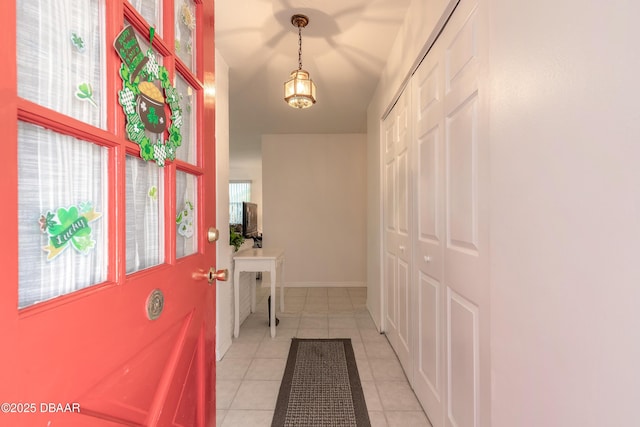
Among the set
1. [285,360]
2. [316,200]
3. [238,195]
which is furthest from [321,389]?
[238,195]

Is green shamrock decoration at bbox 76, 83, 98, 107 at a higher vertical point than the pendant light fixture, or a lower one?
lower

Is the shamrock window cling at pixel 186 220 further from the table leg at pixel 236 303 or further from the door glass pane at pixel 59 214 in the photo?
the table leg at pixel 236 303

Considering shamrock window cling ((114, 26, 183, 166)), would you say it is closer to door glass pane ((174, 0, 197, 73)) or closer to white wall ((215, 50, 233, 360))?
door glass pane ((174, 0, 197, 73))

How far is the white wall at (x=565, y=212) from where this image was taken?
0.56 metres

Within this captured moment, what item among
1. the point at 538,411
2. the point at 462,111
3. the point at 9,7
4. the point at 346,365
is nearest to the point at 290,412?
the point at 346,365

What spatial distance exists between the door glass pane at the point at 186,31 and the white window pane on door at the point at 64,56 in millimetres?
334

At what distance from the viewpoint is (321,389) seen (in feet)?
6.57

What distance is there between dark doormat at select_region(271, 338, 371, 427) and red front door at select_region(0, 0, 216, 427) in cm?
100

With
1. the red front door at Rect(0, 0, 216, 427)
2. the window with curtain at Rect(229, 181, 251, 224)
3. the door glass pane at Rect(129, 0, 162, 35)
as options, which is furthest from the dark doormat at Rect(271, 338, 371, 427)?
the window with curtain at Rect(229, 181, 251, 224)

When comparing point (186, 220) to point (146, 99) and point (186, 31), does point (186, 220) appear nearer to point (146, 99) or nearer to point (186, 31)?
point (146, 99)

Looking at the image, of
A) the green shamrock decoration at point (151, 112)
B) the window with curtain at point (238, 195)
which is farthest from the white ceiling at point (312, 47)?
the window with curtain at point (238, 195)

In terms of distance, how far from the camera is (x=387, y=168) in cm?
284

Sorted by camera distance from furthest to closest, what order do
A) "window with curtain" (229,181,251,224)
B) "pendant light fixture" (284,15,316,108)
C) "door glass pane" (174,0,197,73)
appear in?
"window with curtain" (229,181,251,224) → "pendant light fixture" (284,15,316,108) → "door glass pane" (174,0,197,73)

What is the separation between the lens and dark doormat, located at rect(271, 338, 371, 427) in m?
1.72
